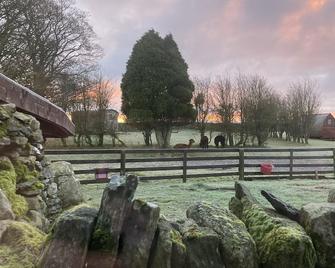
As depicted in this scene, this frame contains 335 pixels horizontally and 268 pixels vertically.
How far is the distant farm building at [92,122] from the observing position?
32469 mm

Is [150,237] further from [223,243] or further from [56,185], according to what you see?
[56,185]

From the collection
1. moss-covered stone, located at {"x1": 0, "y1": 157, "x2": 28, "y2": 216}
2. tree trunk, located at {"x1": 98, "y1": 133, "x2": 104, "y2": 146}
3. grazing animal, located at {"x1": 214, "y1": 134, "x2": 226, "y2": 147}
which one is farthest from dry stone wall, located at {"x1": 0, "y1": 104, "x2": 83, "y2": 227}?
grazing animal, located at {"x1": 214, "y1": 134, "x2": 226, "y2": 147}

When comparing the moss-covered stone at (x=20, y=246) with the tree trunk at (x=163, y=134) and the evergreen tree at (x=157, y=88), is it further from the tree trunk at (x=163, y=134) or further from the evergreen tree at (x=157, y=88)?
the tree trunk at (x=163, y=134)

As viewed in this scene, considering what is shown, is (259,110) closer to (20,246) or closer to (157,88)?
(157,88)

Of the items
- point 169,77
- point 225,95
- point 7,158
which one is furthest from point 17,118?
point 225,95

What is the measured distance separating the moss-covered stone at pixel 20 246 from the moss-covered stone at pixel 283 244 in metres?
1.60

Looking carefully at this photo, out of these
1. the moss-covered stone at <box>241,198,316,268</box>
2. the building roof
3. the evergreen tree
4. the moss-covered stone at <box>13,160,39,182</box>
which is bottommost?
the moss-covered stone at <box>241,198,316,268</box>

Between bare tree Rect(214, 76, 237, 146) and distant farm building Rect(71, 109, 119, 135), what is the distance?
8561mm

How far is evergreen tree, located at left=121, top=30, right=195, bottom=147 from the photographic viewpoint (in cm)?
2992

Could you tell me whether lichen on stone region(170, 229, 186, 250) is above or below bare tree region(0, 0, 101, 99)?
below

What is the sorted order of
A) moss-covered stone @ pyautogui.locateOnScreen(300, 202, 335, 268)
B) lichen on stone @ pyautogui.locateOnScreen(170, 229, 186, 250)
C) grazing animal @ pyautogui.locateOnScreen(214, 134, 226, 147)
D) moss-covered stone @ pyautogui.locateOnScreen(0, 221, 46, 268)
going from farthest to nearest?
grazing animal @ pyautogui.locateOnScreen(214, 134, 226, 147) < moss-covered stone @ pyautogui.locateOnScreen(300, 202, 335, 268) < lichen on stone @ pyautogui.locateOnScreen(170, 229, 186, 250) < moss-covered stone @ pyautogui.locateOnScreen(0, 221, 46, 268)

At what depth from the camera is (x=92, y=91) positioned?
35.1 metres

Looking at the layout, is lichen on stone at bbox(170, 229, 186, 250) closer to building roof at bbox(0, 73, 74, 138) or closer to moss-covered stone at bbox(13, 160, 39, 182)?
moss-covered stone at bbox(13, 160, 39, 182)

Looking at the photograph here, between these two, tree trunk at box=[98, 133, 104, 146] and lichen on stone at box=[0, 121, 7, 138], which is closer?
lichen on stone at box=[0, 121, 7, 138]
